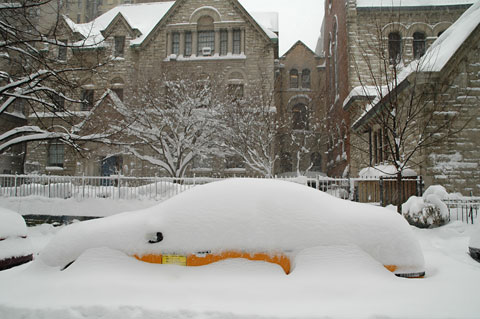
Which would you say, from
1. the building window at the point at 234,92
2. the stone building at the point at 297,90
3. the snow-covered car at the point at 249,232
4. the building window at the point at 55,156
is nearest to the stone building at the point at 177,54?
the building window at the point at 55,156

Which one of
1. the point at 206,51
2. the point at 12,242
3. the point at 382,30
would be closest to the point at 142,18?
the point at 206,51

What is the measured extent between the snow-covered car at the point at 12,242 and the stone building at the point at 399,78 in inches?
342

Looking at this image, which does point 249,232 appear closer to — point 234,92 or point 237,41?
point 234,92

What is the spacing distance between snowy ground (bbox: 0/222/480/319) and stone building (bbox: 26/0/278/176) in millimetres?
19639

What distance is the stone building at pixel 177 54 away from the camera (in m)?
23.8

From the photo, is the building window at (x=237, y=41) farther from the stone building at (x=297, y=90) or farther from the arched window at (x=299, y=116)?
the arched window at (x=299, y=116)

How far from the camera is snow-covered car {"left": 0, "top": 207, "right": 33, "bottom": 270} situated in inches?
164

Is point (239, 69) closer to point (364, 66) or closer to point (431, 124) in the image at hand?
point (364, 66)

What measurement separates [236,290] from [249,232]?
60 centimetres

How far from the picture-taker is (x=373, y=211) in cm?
352

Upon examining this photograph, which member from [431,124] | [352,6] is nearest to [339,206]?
[431,124]

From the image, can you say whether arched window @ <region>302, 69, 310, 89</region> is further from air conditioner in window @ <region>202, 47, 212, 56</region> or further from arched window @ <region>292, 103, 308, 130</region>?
air conditioner in window @ <region>202, 47, 212, 56</region>

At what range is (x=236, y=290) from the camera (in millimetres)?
3068

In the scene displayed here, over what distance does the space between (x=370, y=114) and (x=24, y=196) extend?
15203 mm
